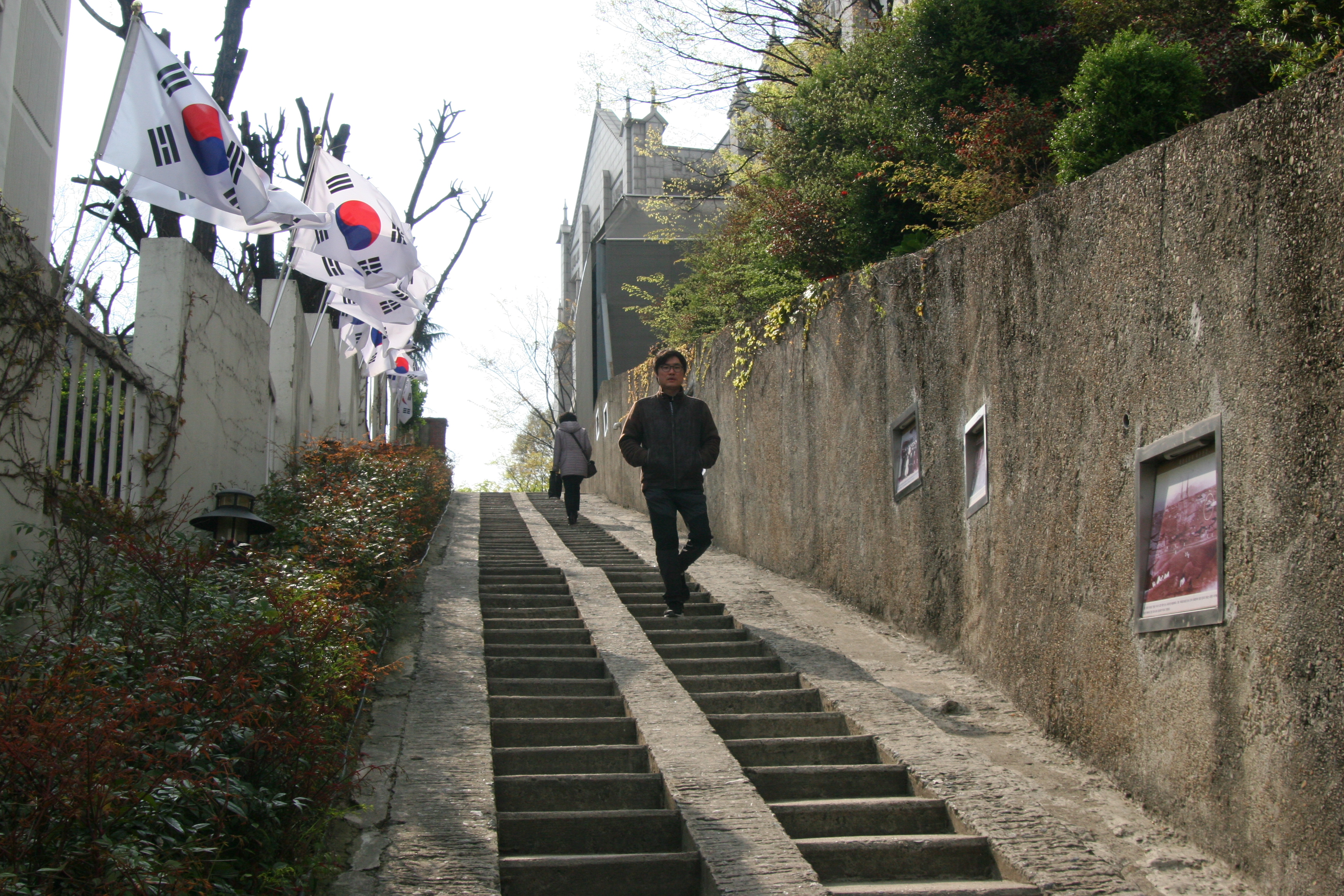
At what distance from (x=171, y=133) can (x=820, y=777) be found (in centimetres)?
555

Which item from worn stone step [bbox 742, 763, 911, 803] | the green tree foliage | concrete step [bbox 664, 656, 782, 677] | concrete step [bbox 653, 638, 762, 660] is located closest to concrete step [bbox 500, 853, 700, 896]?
worn stone step [bbox 742, 763, 911, 803]

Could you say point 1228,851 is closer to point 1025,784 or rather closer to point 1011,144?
point 1025,784

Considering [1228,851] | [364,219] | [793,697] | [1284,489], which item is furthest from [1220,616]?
[364,219]

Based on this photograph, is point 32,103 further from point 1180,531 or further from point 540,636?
point 1180,531

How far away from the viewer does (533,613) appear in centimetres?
798

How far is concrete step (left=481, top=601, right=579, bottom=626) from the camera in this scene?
783cm

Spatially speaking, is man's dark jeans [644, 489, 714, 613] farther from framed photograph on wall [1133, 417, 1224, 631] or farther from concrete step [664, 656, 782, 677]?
framed photograph on wall [1133, 417, 1224, 631]

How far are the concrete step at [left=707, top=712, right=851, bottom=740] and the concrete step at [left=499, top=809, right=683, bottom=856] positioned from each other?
1.27 meters

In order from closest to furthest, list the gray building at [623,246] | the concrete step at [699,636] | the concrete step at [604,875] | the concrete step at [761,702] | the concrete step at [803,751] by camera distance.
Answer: the concrete step at [604,875] < the concrete step at [803,751] < the concrete step at [761,702] < the concrete step at [699,636] < the gray building at [623,246]

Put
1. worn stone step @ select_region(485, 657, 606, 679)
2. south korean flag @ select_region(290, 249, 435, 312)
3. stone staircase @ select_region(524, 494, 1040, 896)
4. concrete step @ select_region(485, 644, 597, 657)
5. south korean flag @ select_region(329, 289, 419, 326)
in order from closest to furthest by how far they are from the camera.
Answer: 1. stone staircase @ select_region(524, 494, 1040, 896)
2. worn stone step @ select_region(485, 657, 606, 679)
3. concrete step @ select_region(485, 644, 597, 657)
4. south korean flag @ select_region(290, 249, 435, 312)
5. south korean flag @ select_region(329, 289, 419, 326)

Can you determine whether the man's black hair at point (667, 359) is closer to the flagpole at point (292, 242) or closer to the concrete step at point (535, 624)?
the concrete step at point (535, 624)

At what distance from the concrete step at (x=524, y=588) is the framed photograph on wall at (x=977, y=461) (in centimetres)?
360

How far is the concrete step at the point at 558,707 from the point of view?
5727 millimetres

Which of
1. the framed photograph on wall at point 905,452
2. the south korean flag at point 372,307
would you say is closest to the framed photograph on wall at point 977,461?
the framed photograph on wall at point 905,452
